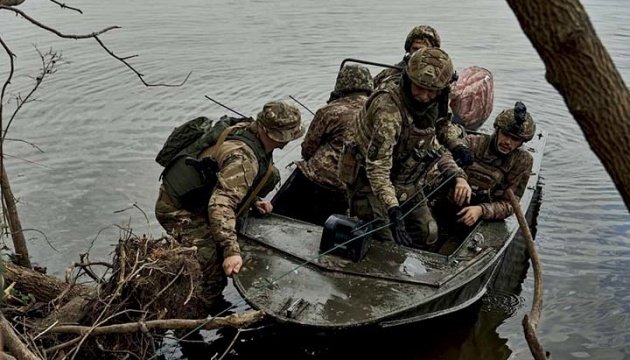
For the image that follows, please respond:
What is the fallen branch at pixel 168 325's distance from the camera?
14.3 feet

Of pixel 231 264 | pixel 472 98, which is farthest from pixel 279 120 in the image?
pixel 472 98

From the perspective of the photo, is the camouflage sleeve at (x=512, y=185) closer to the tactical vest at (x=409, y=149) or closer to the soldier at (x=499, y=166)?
the soldier at (x=499, y=166)

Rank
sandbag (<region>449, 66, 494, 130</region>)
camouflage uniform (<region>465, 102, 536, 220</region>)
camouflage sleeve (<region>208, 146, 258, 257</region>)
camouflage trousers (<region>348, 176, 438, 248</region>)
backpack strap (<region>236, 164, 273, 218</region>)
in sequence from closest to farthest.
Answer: camouflage sleeve (<region>208, 146, 258, 257</region>), backpack strap (<region>236, 164, 273, 218</region>), camouflage trousers (<region>348, 176, 438, 248</region>), camouflage uniform (<region>465, 102, 536, 220</region>), sandbag (<region>449, 66, 494, 130</region>)

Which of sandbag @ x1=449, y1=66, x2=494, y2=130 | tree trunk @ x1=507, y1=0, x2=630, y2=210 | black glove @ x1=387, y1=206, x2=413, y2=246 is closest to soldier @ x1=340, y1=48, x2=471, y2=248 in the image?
black glove @ x1=387, y1=206, x2=413, y2=246

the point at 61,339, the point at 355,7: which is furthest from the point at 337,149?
the point at 355,7

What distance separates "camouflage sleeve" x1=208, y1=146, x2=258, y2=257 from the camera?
5496mm

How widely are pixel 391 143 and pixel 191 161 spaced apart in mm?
1601

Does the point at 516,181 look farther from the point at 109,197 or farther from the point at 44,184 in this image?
the point at 44,184

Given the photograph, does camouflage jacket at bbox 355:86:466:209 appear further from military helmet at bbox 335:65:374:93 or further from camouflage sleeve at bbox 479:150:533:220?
military helmet at bbox 335:65:374:93

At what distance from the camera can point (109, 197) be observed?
32.7 ft

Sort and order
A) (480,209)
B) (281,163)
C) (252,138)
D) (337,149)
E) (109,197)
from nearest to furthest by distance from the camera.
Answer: (252,138) → (480,209) → (337,149) → (109,197) → (281,163)

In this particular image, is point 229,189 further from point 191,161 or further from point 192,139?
point 192,139

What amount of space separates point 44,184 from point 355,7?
1479 cm

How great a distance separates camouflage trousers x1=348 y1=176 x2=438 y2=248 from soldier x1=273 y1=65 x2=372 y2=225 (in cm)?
128
